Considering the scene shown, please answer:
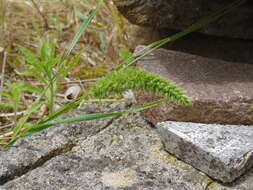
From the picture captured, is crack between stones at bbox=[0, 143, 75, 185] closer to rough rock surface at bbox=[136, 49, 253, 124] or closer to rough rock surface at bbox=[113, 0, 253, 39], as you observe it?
rough rock surface at bbox=[136, 49, 253, 124]

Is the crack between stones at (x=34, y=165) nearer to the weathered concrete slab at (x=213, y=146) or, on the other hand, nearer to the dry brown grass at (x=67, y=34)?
the weathered concrete slab at (x=213, y=146)

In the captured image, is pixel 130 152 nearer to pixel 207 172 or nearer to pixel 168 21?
pixel 207 172

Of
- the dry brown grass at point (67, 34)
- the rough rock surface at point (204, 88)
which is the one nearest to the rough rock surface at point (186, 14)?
the rough rock surface at point (204, 88)

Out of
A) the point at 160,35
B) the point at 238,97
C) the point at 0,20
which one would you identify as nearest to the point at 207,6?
the point at 160,35

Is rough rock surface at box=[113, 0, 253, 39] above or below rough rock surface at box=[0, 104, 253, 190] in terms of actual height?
above

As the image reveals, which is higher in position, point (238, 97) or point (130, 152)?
point (238, 97)

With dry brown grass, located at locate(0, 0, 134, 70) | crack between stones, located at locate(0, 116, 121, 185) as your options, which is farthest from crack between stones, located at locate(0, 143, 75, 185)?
dry brown grass, located at locate(0, 0, 134, 70)

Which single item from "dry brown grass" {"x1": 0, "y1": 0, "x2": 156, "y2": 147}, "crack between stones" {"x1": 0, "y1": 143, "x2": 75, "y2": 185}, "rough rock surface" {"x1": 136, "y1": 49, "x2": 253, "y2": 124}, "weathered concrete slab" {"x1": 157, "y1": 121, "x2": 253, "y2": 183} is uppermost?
"dry brown grass" {"x1": 0, "y1": 0, "x2": 156, "y2": 147}
